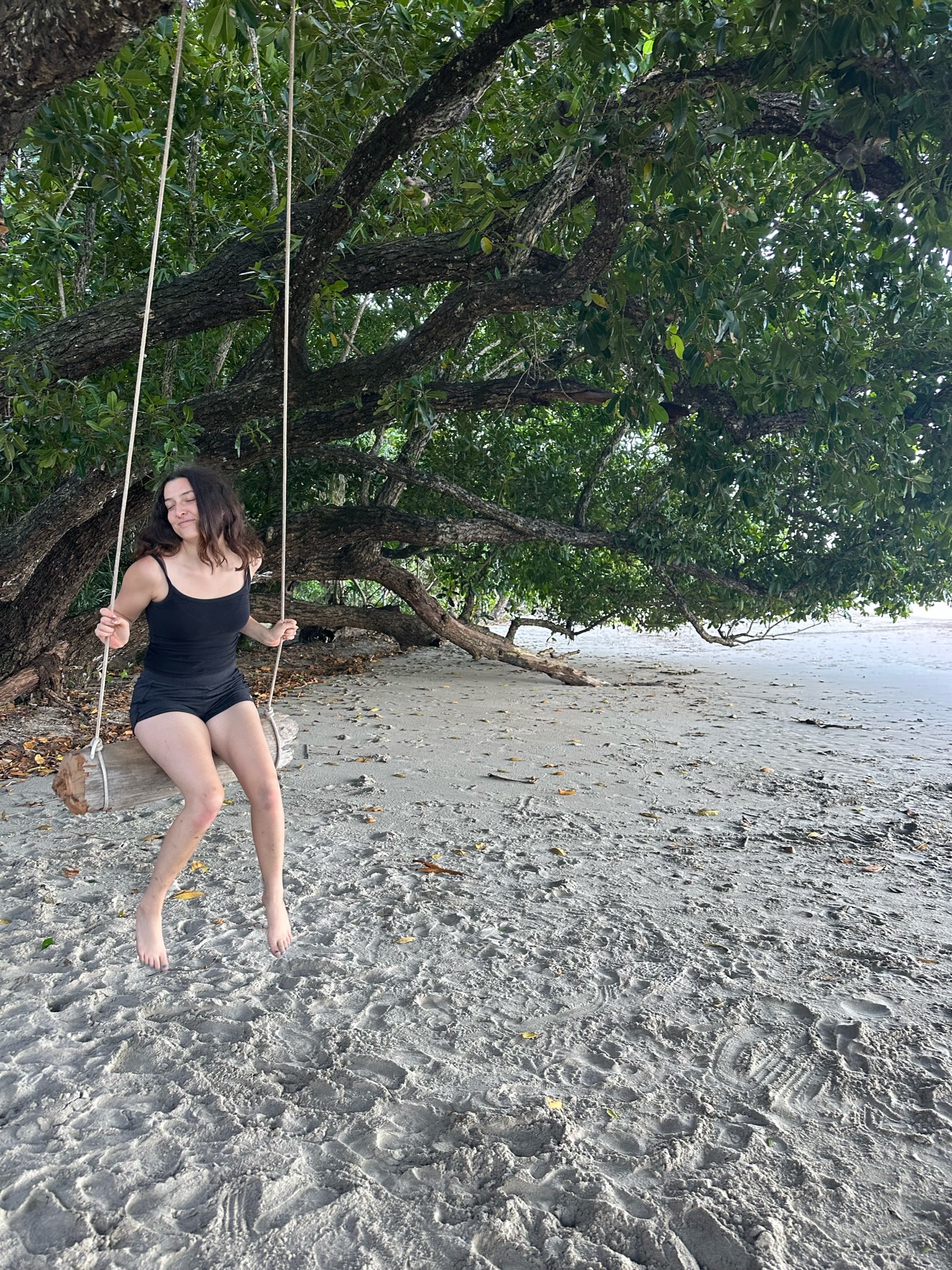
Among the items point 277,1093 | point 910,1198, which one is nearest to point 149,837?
point 277,1093

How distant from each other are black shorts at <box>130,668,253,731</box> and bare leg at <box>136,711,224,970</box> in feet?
0.09

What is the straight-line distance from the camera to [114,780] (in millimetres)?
2998

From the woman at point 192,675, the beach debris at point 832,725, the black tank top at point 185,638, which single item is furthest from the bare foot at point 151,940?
the beach debris at point 832,725

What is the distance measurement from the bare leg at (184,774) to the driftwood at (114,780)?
2.1 inches

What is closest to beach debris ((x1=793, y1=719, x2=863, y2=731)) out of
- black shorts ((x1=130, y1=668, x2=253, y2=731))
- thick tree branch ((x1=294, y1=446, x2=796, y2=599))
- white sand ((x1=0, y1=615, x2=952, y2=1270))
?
thick tree branch ((x1=294, y1=446, x2=796, y2=599))

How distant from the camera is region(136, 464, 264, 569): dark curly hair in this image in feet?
10.2

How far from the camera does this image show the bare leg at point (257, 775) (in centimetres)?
310

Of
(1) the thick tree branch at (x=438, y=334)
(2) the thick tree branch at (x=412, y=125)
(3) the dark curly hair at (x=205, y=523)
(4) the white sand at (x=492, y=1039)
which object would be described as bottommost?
(4) the white sand at (x=492, y=1039)

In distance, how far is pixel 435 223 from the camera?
7.63 metres

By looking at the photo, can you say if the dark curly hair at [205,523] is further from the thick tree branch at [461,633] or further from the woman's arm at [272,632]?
the thick tree branch at [461,633]

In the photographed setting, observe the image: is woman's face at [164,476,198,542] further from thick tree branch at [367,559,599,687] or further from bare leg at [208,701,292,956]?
thick tree branch at [367,559,599,687]

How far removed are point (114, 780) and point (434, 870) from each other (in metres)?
1.83

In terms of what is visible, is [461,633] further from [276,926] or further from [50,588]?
[276,926]

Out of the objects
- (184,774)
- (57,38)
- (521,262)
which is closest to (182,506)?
(184,774)
